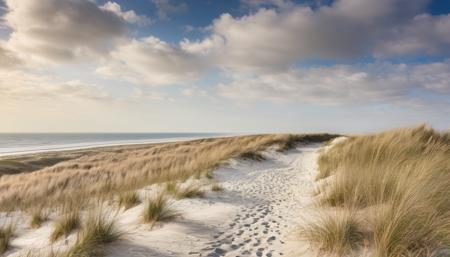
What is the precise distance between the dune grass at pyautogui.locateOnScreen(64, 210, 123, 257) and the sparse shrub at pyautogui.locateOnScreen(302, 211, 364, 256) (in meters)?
2.83

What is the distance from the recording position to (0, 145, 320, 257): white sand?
4223 mm

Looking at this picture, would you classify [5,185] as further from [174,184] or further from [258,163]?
[258,163]

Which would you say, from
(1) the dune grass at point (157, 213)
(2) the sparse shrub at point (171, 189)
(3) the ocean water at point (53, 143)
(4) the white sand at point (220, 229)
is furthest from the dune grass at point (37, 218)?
(3) the ocean water at point (53, 143)

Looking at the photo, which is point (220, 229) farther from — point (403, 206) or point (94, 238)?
point (403, 206)

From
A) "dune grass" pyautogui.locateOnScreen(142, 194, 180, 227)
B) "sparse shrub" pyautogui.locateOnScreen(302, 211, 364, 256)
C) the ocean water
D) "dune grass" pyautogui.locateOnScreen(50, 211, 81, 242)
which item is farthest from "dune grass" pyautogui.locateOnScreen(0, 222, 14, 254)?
the ocean water

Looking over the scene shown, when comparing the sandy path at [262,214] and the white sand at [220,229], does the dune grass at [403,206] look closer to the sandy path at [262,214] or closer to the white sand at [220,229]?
the white sand at [220,229]

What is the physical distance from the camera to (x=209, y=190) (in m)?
8.62

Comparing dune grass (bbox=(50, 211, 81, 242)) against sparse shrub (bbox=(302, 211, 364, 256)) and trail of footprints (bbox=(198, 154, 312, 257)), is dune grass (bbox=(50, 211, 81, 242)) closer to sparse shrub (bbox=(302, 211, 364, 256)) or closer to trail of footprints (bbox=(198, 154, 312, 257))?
trail of footprints (bbox=(198, 154, 312, 257))

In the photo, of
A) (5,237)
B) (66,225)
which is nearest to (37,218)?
(5,237)

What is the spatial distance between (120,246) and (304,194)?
18.6 ft

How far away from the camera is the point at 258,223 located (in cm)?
566

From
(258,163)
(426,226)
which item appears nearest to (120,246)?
(426,226)

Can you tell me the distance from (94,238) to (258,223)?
293 centimetres

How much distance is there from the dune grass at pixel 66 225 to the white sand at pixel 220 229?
181 millimetres
